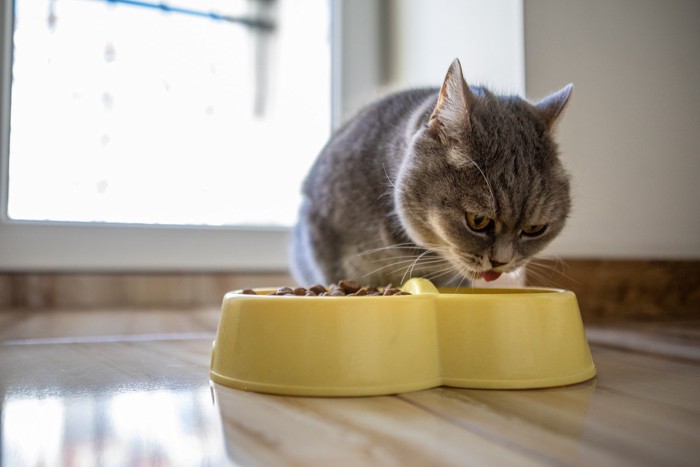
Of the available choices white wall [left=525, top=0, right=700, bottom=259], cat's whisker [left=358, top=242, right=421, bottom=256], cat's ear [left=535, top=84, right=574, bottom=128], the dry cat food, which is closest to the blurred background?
white wall [left=525, top=0, right=700, bottom=259]

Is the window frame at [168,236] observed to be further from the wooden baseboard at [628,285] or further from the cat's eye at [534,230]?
the cat's eye at [534,230]

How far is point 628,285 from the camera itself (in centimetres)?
164

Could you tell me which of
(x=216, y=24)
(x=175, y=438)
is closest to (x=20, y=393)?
(x=175, y=438)

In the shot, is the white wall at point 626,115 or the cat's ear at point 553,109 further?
the white wall at point 626,115

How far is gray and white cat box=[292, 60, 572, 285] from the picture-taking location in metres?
1.04

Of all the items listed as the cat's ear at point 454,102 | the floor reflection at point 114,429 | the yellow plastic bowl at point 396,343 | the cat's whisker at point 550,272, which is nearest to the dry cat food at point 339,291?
the yellow plastic bowl at point 396,343

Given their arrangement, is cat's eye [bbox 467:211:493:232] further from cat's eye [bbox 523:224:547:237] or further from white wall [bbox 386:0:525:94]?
white wall [bbox 386:0:525:94]

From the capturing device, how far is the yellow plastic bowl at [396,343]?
73 centimetres

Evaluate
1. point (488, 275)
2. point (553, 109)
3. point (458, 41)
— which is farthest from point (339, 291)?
point (458, 41)

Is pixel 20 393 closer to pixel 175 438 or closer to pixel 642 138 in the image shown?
pixel 175 438

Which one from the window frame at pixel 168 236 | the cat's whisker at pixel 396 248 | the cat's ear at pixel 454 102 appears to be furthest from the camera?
the window frame at pixel 168 236

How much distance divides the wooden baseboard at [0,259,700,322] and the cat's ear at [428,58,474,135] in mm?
399

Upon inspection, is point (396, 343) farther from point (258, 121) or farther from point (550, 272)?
point (258, 121)

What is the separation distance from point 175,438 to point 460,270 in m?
0.66
